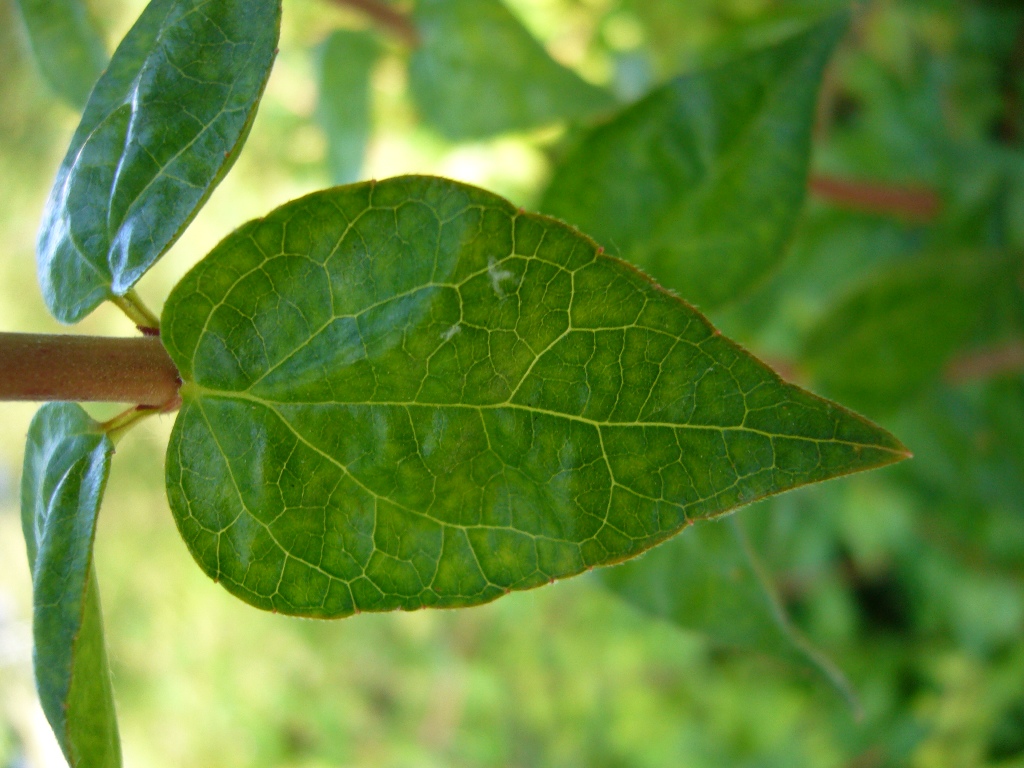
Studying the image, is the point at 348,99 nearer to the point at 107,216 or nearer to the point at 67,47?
the point at 67,47

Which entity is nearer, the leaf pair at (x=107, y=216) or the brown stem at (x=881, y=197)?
the leaf pair at (x=107, y=216)

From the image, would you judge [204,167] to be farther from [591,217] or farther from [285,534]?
[591,217]

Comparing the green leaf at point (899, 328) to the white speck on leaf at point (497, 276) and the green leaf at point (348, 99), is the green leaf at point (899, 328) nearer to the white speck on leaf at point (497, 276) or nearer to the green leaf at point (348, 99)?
the green leaf at point (348, 99)

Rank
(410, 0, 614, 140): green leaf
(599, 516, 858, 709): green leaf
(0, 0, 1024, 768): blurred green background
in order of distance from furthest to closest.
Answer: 1. (0, 0, 1024, 768): blurred green background
2. (410, 0, 614, 140): green leaf
3. (599, 516, 858, 709): green leaf

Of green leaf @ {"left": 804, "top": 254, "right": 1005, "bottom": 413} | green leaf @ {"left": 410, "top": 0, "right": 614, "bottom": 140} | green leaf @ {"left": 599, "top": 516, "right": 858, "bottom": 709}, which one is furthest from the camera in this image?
green leaf @ {"left": 804, "top": 254, "right": 1005, "bottom": 413}

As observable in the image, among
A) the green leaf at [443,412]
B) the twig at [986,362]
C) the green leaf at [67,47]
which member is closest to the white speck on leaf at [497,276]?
the green leaf at [443,412]

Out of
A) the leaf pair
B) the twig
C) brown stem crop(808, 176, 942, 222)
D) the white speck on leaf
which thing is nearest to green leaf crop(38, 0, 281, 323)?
the leaf pair

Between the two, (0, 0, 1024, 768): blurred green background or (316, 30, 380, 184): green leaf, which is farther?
(0, 0, 1024, 768): blurred green background

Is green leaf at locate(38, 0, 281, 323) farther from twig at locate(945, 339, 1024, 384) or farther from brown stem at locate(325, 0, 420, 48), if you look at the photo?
twig at locate(945, 339, 1024, 384)
